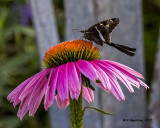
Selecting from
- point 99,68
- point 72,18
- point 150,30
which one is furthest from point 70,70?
point 150,30

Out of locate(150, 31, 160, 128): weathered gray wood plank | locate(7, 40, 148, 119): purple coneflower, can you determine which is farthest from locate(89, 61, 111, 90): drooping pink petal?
locate(150, 31, 160, 128): weathered gray wood plank

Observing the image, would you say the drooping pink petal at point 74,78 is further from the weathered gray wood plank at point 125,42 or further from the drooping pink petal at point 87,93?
the weathered gray wood plank at point 125,42

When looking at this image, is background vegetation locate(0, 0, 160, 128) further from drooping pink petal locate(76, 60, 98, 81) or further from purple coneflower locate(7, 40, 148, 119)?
drooping pink petal locate(76, 60, 98, 81)

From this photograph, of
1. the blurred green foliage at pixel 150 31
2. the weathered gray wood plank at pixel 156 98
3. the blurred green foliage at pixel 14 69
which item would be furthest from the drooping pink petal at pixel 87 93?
the blurred green foliage at pixel 150 31

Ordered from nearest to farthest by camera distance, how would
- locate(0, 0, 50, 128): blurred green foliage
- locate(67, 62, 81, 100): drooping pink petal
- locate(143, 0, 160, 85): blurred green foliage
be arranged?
locate(67, 62, 81, 100): drooping pink petal → locate(0, 0, 50, 128): blurred green foliage → locate(143, 0, 160, 85): blurred green foliage

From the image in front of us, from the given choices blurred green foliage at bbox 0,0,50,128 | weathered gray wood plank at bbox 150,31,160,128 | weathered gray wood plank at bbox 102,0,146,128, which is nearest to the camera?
weathered gray wood plank at bbox 150,31,160,128

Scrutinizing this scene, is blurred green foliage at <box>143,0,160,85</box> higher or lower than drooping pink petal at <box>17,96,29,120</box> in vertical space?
lower

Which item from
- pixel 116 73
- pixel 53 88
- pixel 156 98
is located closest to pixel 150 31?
pixel 156 98
